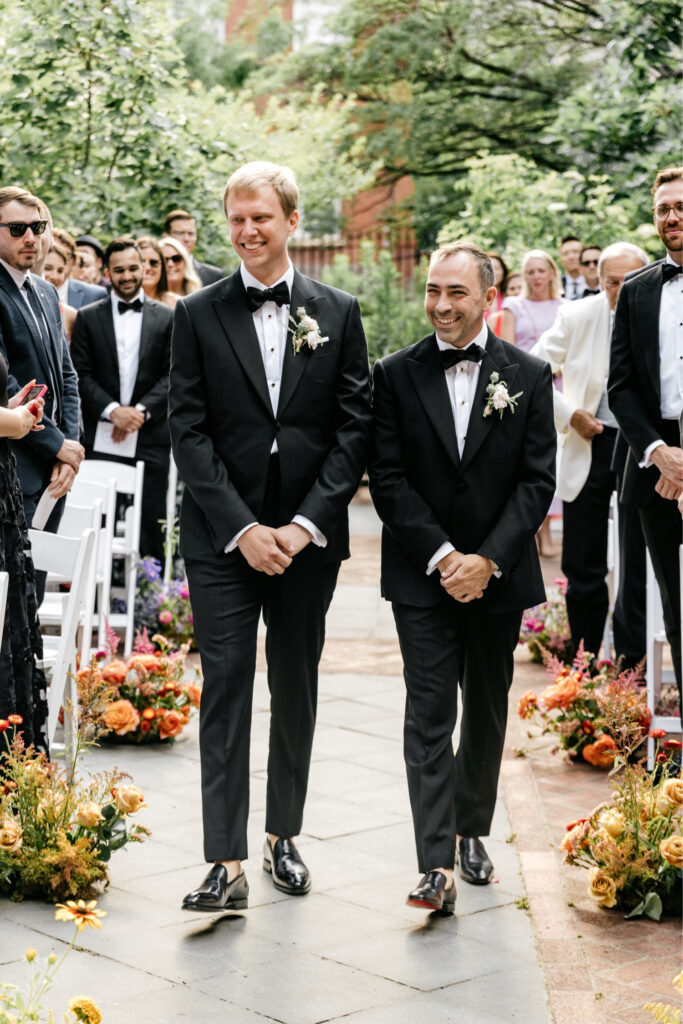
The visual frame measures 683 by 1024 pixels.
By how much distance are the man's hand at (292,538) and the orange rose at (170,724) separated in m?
2.22

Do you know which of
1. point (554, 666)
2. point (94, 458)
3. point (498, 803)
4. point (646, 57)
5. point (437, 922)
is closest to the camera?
point (437, 922)

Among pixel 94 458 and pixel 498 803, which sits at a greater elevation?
pixel 94 458

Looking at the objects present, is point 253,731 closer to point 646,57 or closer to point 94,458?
point 94,458

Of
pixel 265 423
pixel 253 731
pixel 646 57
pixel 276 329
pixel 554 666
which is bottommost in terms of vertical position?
pixel 253 731

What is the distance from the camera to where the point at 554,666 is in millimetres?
6395

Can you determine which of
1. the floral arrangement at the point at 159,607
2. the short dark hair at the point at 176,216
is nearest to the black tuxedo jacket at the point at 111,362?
the floral arrangement at the point at 159,607

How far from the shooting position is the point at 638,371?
5652 mm

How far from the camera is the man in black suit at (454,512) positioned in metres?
4.59

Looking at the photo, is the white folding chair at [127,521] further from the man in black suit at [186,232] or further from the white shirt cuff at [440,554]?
the white shirt cuff at [440,554]

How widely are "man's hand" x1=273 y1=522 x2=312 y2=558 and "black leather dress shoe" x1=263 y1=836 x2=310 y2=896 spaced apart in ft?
3.37

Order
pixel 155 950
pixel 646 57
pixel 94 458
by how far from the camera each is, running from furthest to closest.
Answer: pixel 646 57 → pixel 94 458 → pixel 155 950

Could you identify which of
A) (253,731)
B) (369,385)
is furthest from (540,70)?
(369,385)

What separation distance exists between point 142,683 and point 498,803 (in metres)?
1.79

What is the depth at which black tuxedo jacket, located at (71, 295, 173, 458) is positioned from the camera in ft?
29.0
